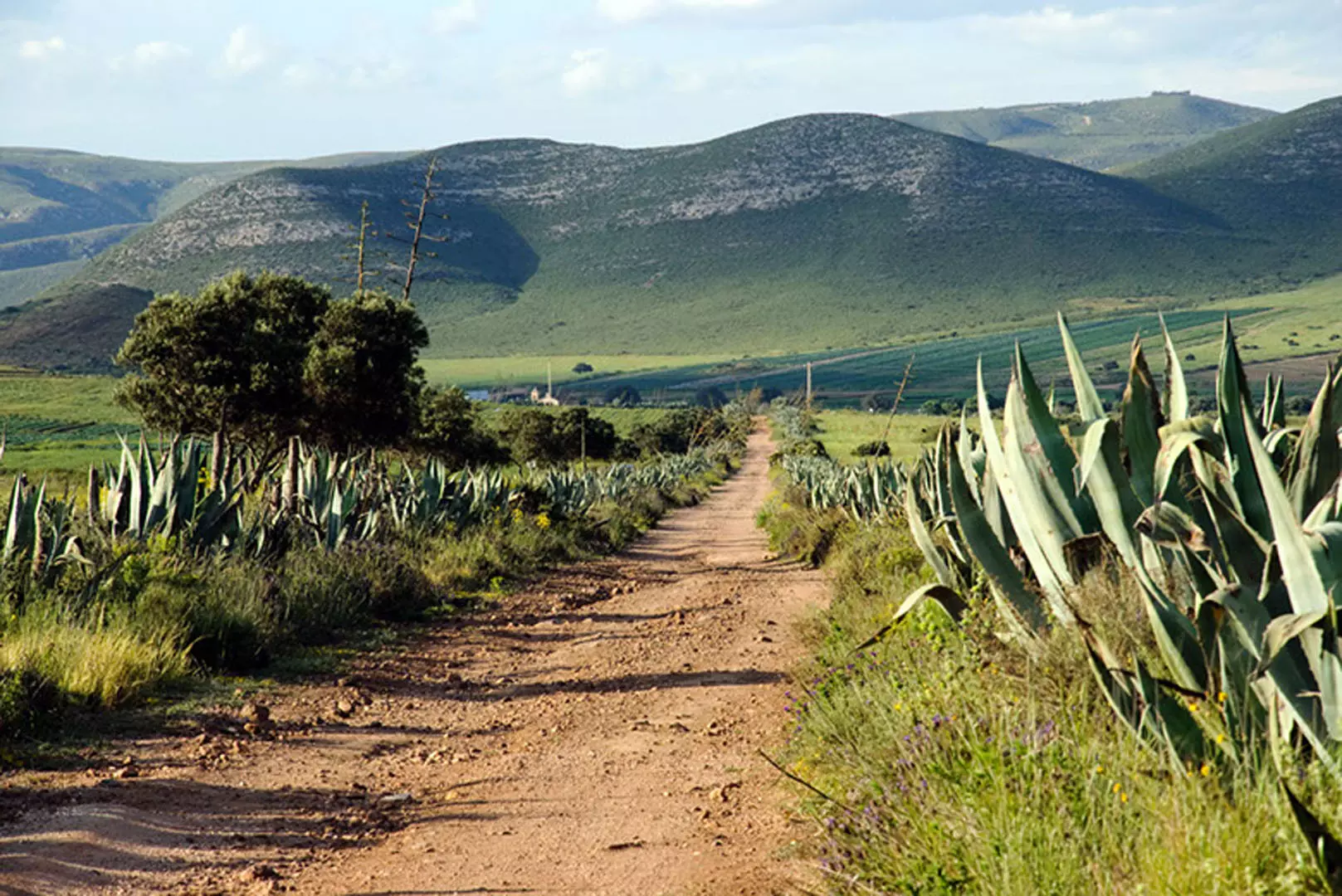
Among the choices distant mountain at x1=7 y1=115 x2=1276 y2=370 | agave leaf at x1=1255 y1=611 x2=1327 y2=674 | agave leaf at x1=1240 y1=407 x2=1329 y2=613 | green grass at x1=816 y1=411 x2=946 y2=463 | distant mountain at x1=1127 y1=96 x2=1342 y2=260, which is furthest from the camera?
distant mountain at x1=1127 y1=96 x2=1342 y2=260

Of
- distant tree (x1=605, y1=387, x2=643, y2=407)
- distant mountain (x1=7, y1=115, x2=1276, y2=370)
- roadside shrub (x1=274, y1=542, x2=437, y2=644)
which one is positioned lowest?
distant tree (x1=605, y1=387, x2=643, y2=407)

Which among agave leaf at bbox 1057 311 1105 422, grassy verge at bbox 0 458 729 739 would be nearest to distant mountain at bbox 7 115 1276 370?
grassy verge at bbox 0 458 729 739

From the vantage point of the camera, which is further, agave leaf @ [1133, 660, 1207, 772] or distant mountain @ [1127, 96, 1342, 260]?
distant mountain @ [1127, 96, 1342, 260]

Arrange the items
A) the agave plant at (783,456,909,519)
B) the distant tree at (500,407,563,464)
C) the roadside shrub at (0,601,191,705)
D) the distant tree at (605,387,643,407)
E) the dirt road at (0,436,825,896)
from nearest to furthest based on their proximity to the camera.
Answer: the dirt road at (0,436,825,896)
the roadside shrub at (0,601,191,705)
the agave plant at (783,456,909,519)
the distant tree at (500,407,563,464)
the distant tree at (605,387,643,407)

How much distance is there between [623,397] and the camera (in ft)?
304

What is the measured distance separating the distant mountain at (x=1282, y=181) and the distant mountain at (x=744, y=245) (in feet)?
15.0

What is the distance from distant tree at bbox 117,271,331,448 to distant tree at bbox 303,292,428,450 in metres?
0.38

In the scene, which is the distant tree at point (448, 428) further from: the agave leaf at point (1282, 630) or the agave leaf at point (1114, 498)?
the agave leaf at point (1282, 630)

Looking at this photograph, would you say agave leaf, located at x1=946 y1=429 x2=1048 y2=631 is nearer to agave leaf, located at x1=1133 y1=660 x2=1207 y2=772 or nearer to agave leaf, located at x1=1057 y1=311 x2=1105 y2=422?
agave leaf, located at x1=1057 y1=311 x2=1105 y2=422

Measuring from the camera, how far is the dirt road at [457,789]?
3990 millimetres

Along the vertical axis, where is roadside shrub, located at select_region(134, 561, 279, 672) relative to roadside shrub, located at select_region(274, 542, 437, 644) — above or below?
above

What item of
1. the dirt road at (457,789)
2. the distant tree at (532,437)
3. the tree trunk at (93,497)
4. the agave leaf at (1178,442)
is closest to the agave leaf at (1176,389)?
the agave leaf at (1178,442)

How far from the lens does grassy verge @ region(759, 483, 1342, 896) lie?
2701 millimetres

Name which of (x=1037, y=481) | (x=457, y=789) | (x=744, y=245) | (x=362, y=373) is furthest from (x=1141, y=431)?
(x=744, y=245)
